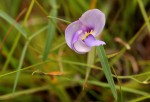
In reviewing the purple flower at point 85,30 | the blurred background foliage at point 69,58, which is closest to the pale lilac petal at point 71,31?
the purple flower at point 85,30

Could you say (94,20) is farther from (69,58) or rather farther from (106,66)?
(69,58)

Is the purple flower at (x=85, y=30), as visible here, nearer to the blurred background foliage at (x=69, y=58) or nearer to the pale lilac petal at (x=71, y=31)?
the pale lilac petal at (x=71, y=31)

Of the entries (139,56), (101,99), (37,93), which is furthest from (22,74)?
(139,56)

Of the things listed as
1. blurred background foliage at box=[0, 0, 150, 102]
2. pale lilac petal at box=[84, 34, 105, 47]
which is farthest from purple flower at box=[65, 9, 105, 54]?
blurred background foliage at box=[0, 0, 150, 102]

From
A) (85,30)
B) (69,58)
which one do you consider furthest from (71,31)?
(69,58)

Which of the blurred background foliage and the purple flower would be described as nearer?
the purple flower

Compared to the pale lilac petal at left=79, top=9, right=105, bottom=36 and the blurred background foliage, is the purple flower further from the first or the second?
the blurred background foliage

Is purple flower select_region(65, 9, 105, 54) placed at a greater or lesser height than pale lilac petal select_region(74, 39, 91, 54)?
greater
